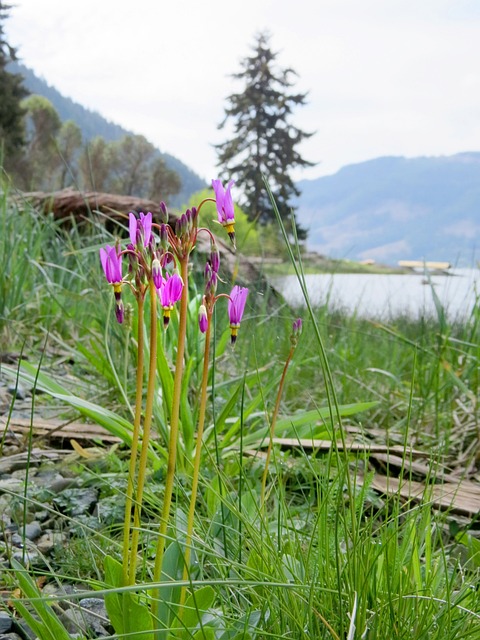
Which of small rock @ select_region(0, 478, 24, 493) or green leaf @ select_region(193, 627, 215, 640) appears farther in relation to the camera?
small rock @ select_region(0, 478, 24, 493)

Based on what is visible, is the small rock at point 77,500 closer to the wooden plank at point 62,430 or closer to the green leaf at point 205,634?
the wooden plank at point 62,430

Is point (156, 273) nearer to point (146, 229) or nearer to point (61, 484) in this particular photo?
point (146, 229)

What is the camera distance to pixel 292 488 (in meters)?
1.66

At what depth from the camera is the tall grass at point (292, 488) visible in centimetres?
80

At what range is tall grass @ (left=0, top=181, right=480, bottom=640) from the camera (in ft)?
2.63

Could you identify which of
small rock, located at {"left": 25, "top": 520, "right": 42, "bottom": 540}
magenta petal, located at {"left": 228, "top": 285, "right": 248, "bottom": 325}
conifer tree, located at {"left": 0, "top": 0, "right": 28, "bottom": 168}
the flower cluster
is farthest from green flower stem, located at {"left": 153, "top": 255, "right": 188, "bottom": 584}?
conifer tree, located at {"left": 0, "top": 0, "right": 28, "bottom": 168}

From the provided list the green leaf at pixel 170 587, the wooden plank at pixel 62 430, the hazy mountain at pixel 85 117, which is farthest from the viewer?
the hazy mountain at pixel 85 117

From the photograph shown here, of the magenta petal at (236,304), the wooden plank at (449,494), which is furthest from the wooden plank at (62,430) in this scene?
the magenta petal at (236,304)

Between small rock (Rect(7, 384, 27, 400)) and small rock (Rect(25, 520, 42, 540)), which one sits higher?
small rock (Rect(7, 384, 27, 400))

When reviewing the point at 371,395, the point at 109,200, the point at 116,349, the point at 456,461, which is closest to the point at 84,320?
the point at 116,349

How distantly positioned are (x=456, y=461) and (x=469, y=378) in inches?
22.6

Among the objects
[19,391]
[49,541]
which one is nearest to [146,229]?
[49,541]

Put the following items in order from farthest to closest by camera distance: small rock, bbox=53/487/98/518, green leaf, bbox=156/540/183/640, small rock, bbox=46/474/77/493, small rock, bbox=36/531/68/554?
small rock, bbox=46/474/77/493, small rock, bbox=53/487/98/518, small rock, bbox=36/531/68/554, green leaf, bbox=156/540/183/640

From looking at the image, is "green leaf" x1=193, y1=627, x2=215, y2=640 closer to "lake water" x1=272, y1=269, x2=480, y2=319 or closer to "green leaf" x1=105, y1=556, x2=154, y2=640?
"green leaf" x1=105, y1=556, x2=154, y2=640
